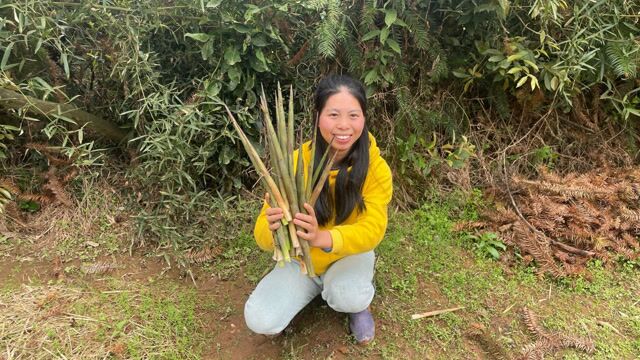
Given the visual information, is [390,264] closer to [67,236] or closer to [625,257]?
[625,257]

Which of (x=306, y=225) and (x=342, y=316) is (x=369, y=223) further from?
(x=342, y=316)

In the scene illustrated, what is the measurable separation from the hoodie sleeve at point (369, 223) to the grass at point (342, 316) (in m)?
0.59

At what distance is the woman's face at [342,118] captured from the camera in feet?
6.31

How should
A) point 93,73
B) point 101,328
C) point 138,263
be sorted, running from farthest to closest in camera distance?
point 93,73 → point 138,263 → point 101,328

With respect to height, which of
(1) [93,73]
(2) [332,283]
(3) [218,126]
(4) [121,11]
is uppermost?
(4) [121,11]

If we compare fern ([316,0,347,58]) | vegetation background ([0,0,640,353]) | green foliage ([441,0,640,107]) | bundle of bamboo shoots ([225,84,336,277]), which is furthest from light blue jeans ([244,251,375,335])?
green foliage ([441,0,640,107])

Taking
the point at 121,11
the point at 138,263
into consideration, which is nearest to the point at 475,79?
the point at 121,11

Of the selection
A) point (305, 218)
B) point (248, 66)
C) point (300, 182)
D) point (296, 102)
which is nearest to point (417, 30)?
point (296, 102)

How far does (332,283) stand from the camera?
2.10 meters

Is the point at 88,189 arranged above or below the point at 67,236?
above

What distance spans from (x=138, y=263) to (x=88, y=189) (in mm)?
647

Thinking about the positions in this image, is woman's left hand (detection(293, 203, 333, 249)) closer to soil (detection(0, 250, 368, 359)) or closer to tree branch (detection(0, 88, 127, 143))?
soil (detection(0, 250, 368, 359))

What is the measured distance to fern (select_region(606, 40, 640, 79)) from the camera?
2738 mm

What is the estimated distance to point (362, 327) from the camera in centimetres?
222
